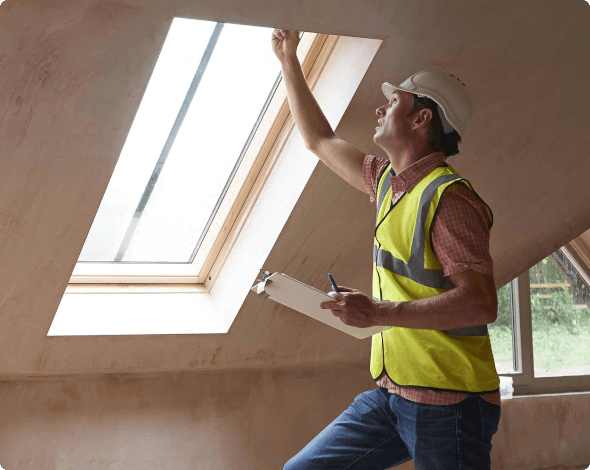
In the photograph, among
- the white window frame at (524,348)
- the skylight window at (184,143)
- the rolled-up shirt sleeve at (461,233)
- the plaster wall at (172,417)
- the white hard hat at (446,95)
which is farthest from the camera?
the white window frame at (524,348)

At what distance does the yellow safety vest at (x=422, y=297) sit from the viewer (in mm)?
1626

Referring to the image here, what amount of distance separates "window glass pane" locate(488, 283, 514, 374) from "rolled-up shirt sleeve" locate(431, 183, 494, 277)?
242cm

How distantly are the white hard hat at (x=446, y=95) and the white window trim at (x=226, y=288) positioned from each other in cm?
33

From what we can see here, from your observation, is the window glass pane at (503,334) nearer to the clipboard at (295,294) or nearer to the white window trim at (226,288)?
the white window trim at (226,288)

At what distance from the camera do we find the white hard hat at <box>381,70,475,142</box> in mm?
1791

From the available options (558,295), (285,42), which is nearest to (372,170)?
(285,42)

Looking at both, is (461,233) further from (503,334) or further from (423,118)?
(503,334)

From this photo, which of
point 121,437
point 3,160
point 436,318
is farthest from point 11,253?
point 436,318

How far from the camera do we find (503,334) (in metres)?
3.88

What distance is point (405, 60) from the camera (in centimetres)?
202

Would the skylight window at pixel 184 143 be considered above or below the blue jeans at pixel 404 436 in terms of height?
above

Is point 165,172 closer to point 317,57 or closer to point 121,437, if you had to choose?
point 317,57

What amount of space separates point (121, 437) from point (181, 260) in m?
0.78

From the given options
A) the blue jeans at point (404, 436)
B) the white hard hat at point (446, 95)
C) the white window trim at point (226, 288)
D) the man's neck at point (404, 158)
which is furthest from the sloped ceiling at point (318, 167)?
the blue jeans at point (404, 436)
